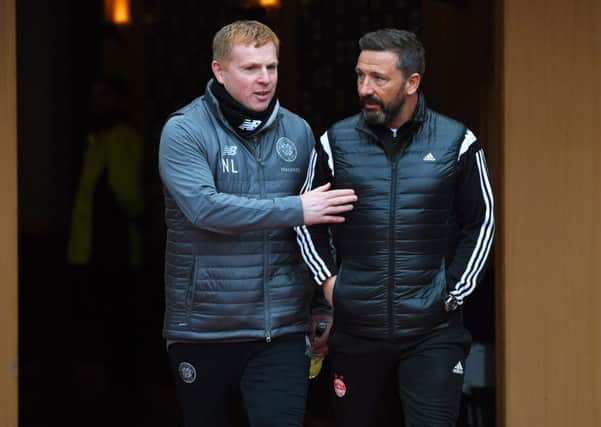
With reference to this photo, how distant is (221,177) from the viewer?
461 centimetres

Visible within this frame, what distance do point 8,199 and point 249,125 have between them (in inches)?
47.5

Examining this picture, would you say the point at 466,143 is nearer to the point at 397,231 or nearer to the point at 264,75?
the point at 397,231

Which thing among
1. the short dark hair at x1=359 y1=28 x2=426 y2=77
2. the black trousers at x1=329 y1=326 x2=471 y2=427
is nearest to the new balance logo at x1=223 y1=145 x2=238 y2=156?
the short dark hair at x1=359 y1=28 x2=426 y2=77

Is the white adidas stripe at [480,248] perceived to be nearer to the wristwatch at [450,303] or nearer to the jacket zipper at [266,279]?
the wristwatch at [450,303]

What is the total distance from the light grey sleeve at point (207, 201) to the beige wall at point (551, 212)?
1329 millimetres

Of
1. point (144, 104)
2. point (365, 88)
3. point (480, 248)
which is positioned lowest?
point (480, 248)

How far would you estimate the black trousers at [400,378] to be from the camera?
4559mm

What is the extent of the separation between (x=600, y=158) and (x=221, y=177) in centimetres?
172

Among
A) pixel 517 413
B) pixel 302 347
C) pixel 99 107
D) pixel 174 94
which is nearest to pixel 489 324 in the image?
pixel 517 413

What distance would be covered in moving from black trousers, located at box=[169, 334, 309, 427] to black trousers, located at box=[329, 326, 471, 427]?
0.57 feet

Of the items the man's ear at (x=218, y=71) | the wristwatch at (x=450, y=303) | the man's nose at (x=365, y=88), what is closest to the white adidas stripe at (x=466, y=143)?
the man's nose at (x=365, y=88)

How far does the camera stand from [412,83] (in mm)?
4613

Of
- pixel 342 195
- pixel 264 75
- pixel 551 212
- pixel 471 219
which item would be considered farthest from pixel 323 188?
pixel 551 212

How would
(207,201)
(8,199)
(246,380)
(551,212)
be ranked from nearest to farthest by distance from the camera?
(207,201) → (246,380) → (8,199) → (551,212)
